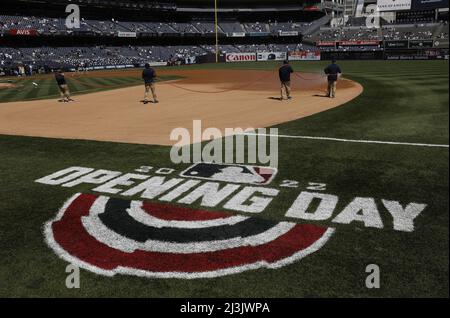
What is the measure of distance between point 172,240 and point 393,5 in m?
80.6

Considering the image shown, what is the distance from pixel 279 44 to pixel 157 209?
79.8m

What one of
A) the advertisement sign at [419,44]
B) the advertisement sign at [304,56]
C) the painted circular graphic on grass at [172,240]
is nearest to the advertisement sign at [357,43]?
the advertisement sign at [304,56]

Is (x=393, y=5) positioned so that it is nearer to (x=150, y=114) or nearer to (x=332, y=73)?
(x=332, y=73)

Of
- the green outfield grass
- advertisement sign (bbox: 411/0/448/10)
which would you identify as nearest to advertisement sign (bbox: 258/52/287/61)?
advertisement sign (bbox: 411/0/448/10)

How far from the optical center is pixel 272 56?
71.1m

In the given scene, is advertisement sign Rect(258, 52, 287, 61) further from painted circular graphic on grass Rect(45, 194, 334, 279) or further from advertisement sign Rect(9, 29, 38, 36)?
painted circular graphic on grass Rect(45, 194, 334, 279)

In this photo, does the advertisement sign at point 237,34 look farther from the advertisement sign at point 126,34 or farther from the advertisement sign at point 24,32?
the advertisement sign at point 24,32

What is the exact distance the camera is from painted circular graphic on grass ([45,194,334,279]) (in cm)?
443

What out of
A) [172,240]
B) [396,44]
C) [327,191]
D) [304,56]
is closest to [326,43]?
[304,56]

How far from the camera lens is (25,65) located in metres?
47.7

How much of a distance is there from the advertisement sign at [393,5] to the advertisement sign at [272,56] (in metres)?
22.7

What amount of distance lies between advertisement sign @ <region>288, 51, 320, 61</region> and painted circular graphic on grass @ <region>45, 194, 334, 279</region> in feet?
211
